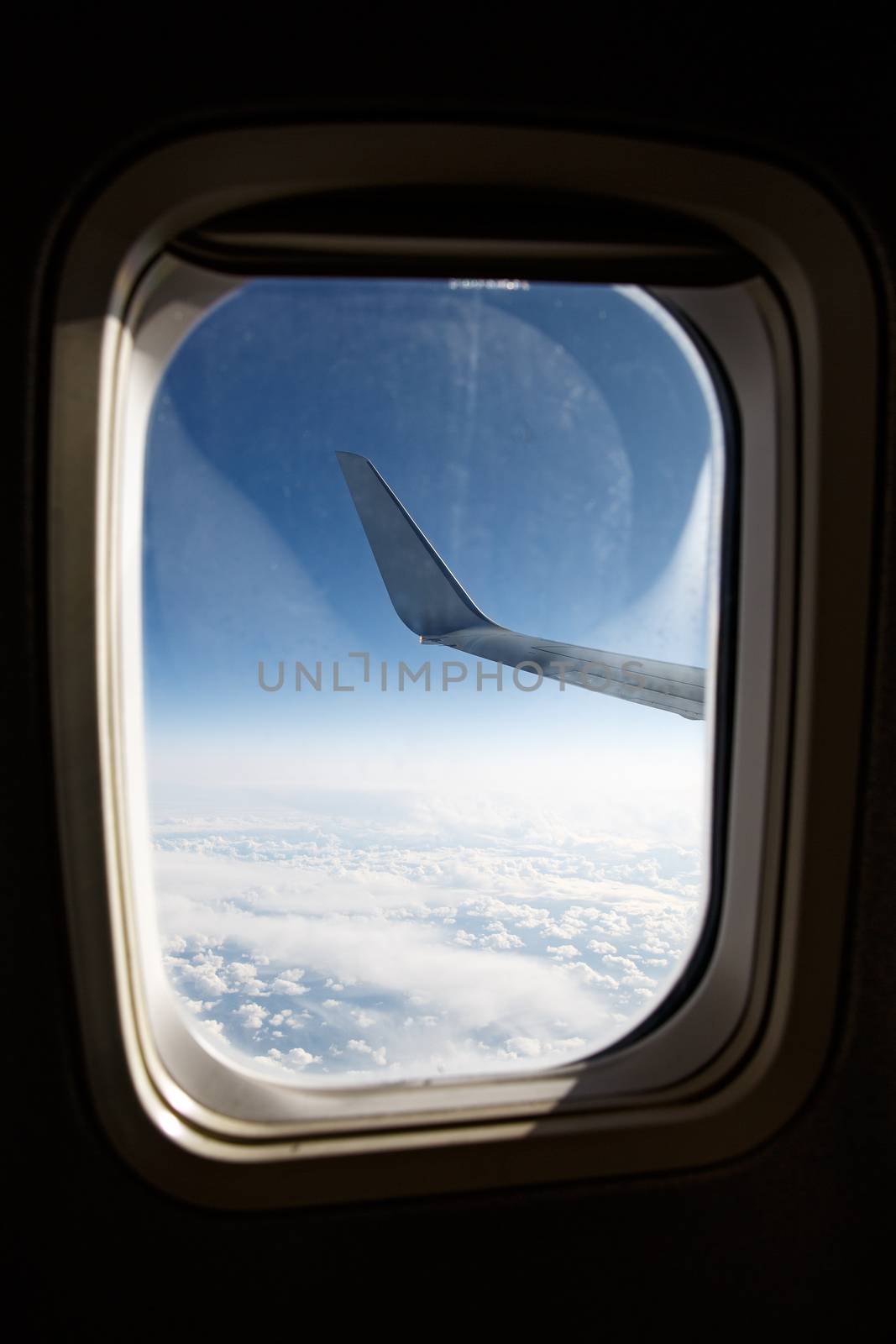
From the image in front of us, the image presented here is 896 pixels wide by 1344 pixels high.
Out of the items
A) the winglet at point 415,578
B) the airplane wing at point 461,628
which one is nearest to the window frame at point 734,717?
the airplane wing at point 461,628

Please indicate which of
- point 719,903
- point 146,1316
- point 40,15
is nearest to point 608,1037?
point 719,903

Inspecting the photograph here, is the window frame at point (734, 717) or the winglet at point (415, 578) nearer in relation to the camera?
Result: the window frame at point (734, 717)

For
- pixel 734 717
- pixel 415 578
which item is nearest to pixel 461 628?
pixel 415 578

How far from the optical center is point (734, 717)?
1046 mm

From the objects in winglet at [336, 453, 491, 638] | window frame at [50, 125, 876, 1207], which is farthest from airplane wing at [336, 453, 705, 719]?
window frame at [50, 125, 876, 1207]

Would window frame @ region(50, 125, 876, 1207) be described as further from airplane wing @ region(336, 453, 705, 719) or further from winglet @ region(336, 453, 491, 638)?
winglet @ region(336, 453, 491, 638)

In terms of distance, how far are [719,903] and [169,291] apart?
1213 mm

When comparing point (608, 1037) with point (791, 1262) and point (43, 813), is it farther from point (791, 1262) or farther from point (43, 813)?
point (43, 813)

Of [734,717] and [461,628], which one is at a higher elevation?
[461,628]

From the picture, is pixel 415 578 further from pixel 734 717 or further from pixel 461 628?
pixel 734 717

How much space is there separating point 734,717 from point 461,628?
2.69 m

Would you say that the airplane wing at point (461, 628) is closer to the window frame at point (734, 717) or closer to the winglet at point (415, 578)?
the winglet at point (415, 578)

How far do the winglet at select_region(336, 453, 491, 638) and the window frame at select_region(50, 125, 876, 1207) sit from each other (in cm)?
209

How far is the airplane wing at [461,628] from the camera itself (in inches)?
62.3
